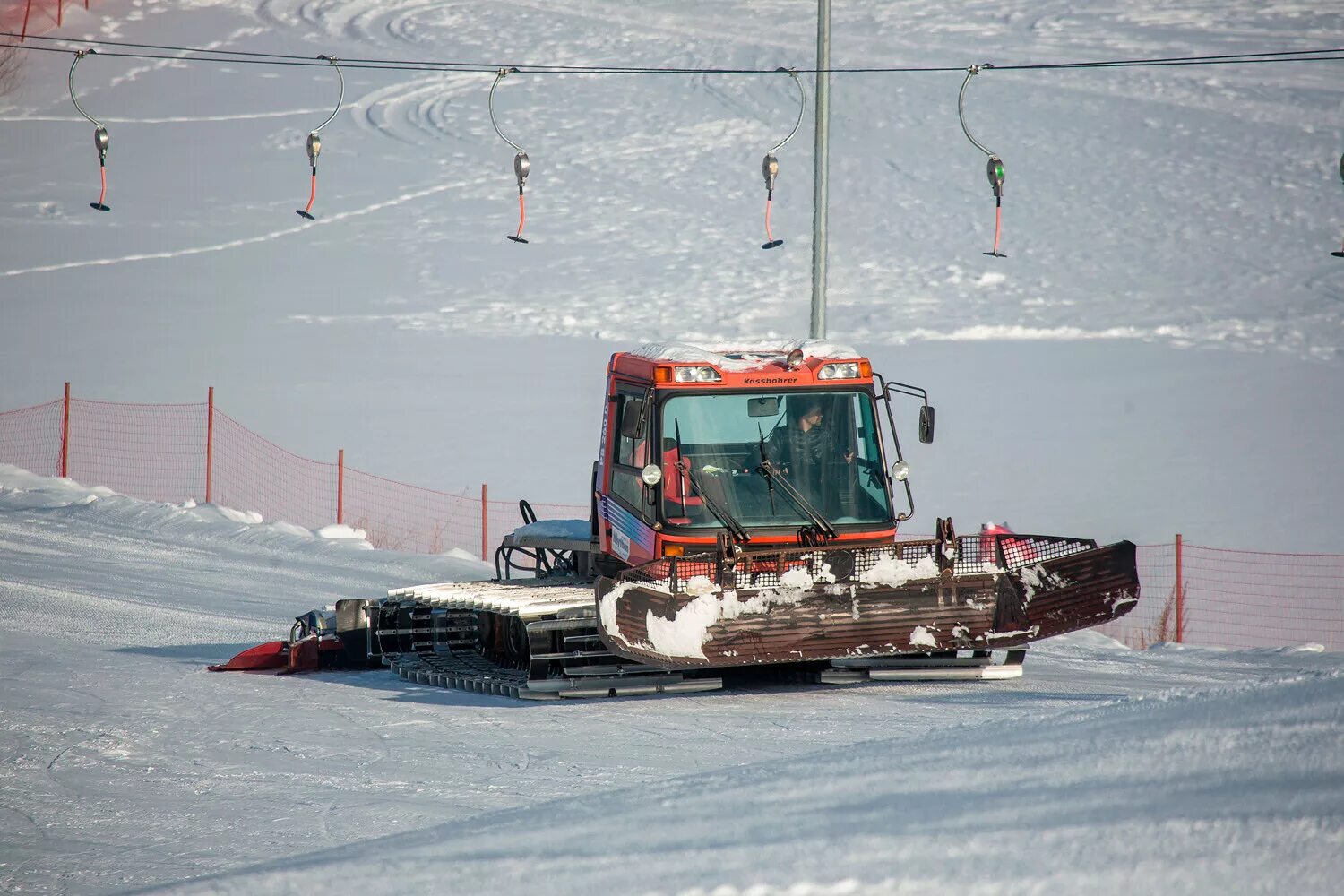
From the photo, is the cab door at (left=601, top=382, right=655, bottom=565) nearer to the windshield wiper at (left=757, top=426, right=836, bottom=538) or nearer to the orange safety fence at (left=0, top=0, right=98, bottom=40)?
the windshield wiper at (left=757, top=426, right=836, bottom=538)

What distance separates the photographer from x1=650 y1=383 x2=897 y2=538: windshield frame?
391 inches

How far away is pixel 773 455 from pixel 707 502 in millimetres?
581

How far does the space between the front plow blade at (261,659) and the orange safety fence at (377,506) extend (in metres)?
5.71

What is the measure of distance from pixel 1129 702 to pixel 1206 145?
125ft

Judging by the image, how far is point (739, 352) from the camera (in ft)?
35.0

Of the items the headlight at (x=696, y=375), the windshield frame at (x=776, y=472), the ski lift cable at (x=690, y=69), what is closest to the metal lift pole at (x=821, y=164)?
the ski lift cable at (x=690, y=69)

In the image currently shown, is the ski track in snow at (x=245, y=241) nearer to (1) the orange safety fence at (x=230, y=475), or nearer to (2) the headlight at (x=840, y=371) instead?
(1) the orange safety fence at (x=230, y=475)

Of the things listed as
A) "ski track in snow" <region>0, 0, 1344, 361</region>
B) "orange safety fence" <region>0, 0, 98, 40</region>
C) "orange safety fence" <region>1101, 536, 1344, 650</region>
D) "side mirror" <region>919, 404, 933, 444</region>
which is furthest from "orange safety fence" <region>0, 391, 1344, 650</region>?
"orange safety fence" <region>0, 0, 98, 40</region>

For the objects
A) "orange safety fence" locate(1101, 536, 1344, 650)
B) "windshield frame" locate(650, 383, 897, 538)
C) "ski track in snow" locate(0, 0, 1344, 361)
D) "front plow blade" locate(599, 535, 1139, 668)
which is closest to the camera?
"front plow blade" locate(599, 535, 1139, 668)

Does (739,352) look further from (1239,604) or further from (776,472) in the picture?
(1239,604)

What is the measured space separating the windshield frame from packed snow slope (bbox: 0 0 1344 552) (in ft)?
32.1

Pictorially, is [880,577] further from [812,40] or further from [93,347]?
[812,40]

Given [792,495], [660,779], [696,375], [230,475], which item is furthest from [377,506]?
[660,779]

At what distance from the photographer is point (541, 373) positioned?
2961 cm
